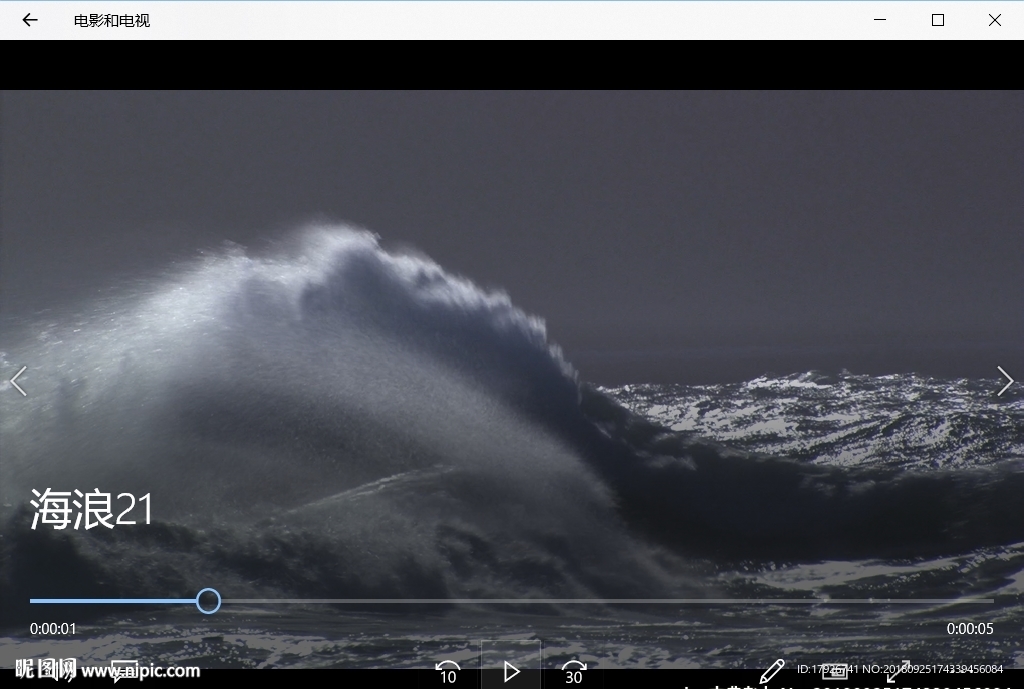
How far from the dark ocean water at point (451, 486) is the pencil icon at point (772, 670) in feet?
0.39

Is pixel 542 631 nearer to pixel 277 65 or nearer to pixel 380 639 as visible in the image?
pixel 380 639

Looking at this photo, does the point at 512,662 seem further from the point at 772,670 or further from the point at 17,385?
the point at 17,385

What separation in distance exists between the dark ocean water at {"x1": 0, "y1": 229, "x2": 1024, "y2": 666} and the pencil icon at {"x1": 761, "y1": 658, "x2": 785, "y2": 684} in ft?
0.39

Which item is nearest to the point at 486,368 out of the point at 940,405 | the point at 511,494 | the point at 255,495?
the point at 511,494

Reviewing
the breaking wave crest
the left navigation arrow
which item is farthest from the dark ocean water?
the left navigation arrow

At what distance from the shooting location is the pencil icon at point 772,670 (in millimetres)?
4504

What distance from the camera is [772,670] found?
456 cm

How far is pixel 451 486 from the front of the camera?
6242 millimetres

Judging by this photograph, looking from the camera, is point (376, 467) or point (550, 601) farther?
point (376, 467)
